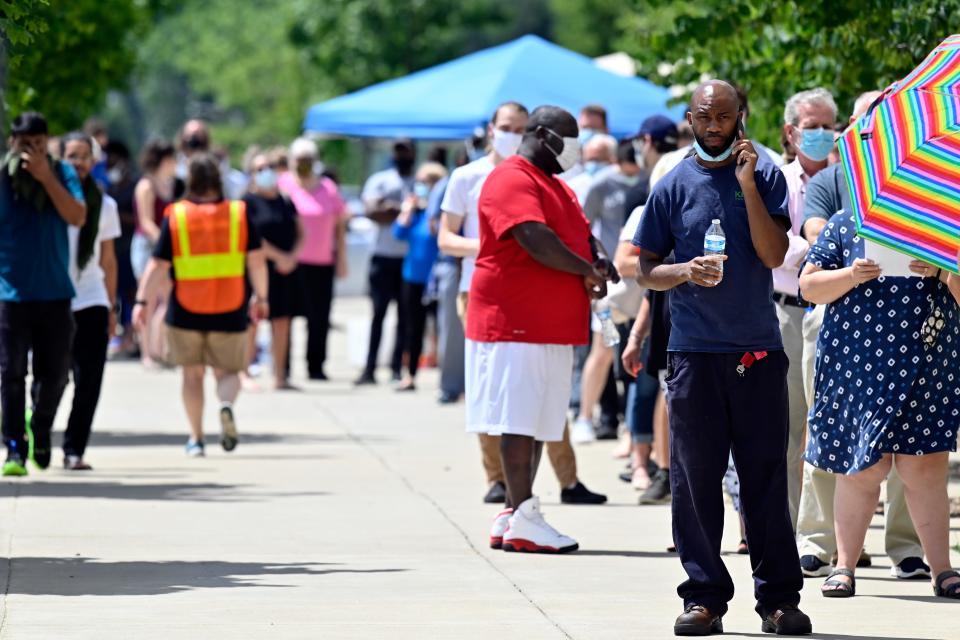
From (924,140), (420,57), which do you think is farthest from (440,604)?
(420,57)

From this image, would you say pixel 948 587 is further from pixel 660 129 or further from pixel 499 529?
pixel 660 129

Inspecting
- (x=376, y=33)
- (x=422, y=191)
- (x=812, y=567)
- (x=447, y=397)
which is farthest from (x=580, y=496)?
(x=376, y=33)

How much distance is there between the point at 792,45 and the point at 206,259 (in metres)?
3.69

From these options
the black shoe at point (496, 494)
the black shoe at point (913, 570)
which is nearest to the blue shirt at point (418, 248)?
the black shoe at point (496, 494)

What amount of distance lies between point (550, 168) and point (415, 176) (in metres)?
9.73

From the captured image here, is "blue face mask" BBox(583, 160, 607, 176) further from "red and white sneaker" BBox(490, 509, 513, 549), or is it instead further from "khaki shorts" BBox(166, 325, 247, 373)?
"red and white sneaker" BBox(490, 509, 513, 549)

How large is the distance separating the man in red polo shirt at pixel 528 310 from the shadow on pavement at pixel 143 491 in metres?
2.15

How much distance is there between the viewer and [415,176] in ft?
60.6

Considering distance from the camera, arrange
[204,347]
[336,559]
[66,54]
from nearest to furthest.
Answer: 1. [336,559]
2. [204,347]
3. [66,54]

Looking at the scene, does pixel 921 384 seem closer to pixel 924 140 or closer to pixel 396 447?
pixel 924 140

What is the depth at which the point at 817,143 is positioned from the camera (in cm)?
830

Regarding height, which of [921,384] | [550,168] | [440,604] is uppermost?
[550,168]

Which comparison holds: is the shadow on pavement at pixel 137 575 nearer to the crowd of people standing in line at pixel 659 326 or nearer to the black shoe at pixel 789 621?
the crowd of people standing in line at pixel 659 326

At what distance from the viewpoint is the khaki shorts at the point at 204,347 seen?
1231 cm
